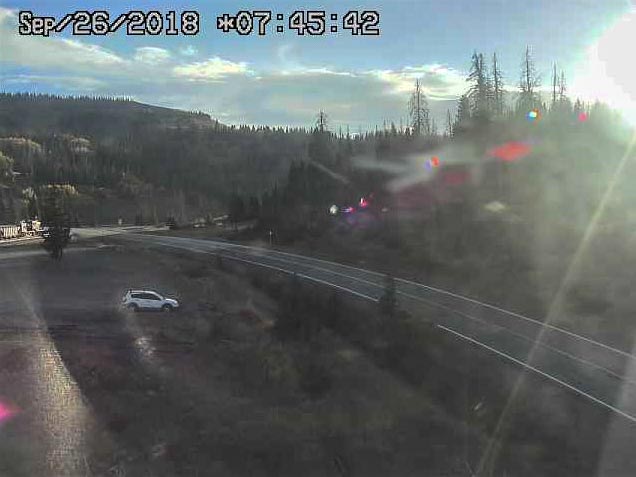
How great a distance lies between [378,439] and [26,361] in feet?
43.5

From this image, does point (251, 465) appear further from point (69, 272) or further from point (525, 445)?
point (69, 272)

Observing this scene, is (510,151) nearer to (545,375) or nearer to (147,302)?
(545,375)

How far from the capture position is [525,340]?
2803 cm

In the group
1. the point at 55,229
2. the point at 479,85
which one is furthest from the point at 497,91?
the point at 55,229

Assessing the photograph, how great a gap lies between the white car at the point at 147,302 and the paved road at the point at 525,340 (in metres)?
12.3

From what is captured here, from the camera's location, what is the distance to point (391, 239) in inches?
2224

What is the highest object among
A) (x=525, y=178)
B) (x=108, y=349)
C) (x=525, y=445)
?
(x=525, y=178)

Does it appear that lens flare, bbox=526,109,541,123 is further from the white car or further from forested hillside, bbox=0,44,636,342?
the white car

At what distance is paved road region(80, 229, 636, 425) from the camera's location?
71.8 feet

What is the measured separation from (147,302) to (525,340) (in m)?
19.4

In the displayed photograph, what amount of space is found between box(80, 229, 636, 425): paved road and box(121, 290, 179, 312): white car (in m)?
12.3

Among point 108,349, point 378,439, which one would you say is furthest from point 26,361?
point 378,439

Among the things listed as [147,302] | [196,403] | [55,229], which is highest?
[55,229]

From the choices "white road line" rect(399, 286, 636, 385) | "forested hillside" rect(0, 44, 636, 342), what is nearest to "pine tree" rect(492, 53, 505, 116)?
"forested hillside" rect(0, 44, 636, 342)
